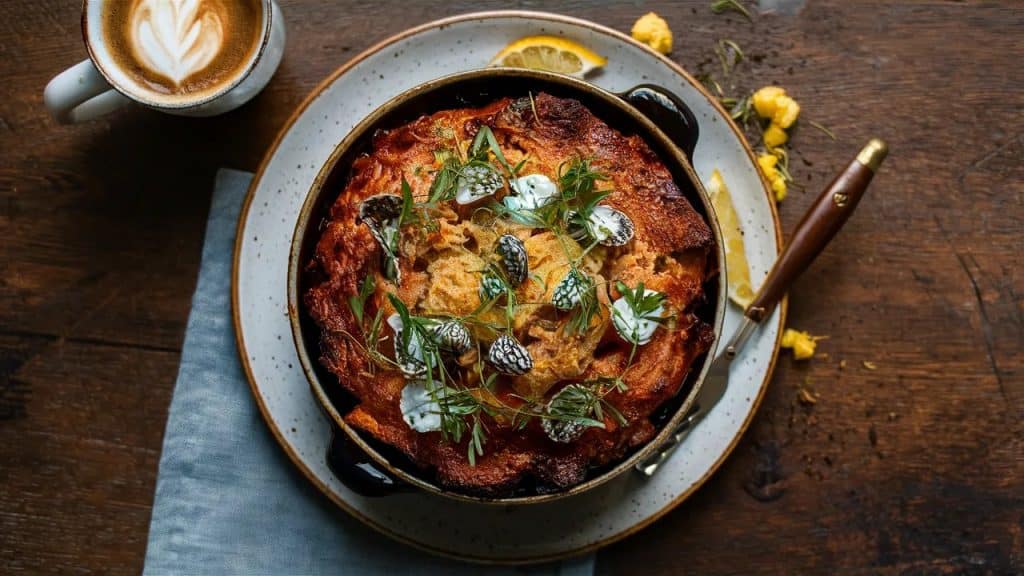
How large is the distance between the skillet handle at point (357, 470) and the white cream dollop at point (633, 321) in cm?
84

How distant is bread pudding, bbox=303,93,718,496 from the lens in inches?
84.1

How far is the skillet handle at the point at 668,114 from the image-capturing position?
8.30ft

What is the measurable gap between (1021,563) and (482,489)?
2.19 m

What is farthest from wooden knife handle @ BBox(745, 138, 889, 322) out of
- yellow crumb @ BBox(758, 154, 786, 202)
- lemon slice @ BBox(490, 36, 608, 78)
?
lemon slice @ BBox(490, 36, 608, 78)

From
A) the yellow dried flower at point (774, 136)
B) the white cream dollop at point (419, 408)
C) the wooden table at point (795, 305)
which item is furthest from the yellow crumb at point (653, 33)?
the white cream dollop at point (419, 408)

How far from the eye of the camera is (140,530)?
314 centimetres

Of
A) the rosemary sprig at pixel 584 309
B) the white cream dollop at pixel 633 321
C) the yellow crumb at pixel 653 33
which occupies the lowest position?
the white cream dollop at pixel 633 321

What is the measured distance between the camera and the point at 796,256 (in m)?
2.75

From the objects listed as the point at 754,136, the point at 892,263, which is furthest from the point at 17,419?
the point at 892,263

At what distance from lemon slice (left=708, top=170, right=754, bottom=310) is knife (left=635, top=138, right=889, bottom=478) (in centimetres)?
5

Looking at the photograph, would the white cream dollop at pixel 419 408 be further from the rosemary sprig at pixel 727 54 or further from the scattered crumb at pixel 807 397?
the rosemary sprig at pixel 727 54

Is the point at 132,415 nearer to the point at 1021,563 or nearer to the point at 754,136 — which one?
the point at 754,136

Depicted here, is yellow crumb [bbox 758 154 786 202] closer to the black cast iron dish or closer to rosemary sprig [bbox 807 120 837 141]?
rosemary sprig [bbox 807 120 837 141]

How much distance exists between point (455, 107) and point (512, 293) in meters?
0.72
